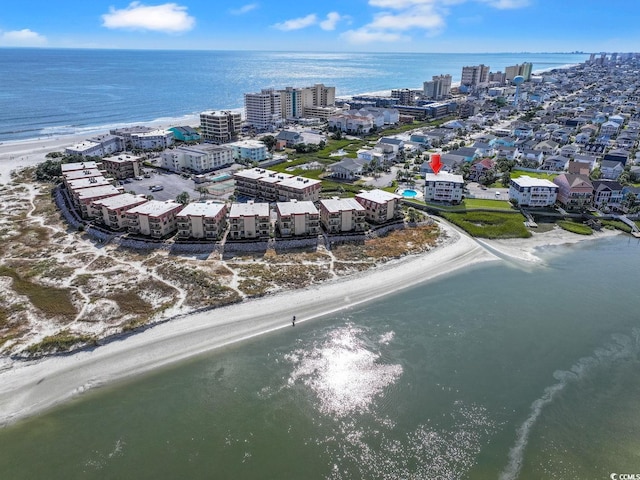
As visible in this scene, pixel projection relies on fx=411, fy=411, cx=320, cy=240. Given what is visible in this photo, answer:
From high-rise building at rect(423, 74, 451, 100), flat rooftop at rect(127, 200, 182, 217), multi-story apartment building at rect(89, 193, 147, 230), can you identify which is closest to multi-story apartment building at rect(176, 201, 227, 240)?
flat rooftop at rect(127, 200, 182, 217)

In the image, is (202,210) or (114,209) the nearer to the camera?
(114,209)

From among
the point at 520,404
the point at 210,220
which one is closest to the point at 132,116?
the point at 210,220

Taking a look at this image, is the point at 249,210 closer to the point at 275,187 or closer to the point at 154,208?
the point at 275,187

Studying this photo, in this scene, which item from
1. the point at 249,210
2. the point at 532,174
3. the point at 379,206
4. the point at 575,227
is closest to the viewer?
the point at 249,210

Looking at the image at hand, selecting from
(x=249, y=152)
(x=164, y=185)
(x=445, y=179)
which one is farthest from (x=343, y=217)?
(x=249, y=152)

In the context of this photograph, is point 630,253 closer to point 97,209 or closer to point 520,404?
point 520,404
